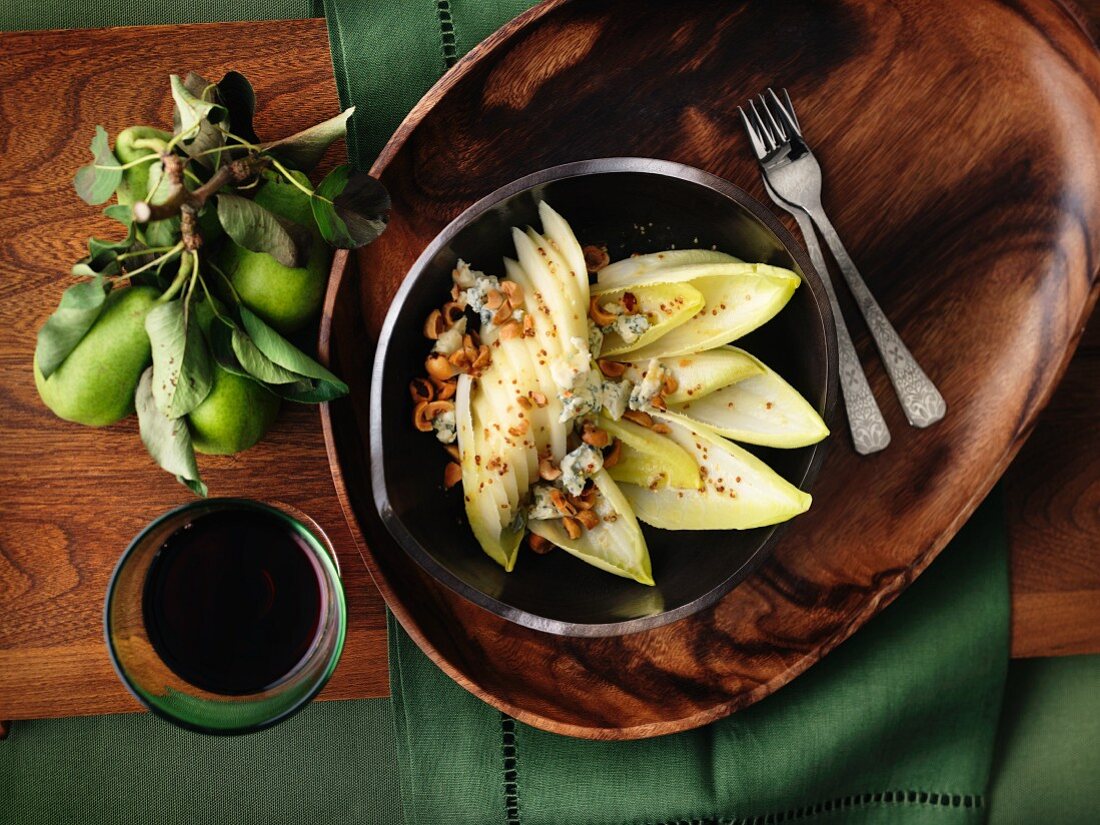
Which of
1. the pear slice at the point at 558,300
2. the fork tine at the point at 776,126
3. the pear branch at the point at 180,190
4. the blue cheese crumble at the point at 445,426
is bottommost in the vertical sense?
the blue cheese crumble at the point at 445,426

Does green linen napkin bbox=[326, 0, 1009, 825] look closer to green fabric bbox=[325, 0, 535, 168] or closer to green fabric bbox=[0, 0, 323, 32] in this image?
green fabric bbox=[325, 0, 535, 168]

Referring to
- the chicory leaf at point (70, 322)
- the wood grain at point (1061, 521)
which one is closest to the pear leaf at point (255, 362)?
the chicory leaf at point (70, 322)

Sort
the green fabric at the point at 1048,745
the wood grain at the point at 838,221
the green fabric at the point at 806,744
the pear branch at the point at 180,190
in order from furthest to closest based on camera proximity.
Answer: the green fabric at the point at 1048,745 → the green fabric at the point at 806,744 → the wood grain at the point at 838,221 → the pear branch at the point at 180,190

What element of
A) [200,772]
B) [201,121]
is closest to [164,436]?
[201,121]

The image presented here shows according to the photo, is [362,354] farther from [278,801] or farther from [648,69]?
[278,801]

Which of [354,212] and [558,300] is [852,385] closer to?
[558,300]

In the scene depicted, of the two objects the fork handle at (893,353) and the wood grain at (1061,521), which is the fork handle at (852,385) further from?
the wood grain at (1061,521)

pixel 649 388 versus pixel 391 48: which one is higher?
pixel 391 48
